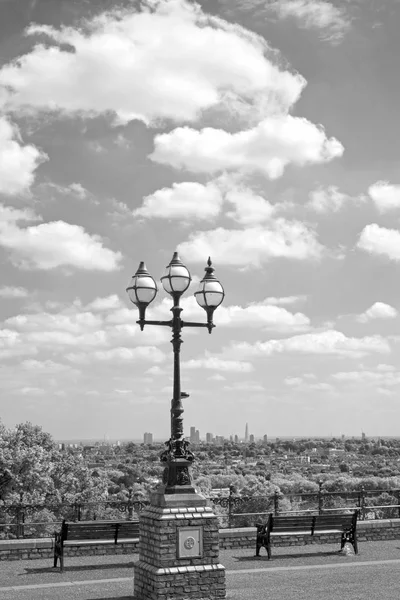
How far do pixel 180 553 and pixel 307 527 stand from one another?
5816 millimetres

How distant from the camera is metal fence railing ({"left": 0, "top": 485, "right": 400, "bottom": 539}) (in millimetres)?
16453

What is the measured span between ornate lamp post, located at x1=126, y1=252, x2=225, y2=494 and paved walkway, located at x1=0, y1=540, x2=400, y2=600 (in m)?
1.97

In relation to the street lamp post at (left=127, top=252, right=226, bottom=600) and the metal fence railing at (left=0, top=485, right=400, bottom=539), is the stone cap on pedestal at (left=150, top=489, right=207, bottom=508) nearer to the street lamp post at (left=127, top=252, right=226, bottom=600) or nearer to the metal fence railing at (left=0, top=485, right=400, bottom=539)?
the street lamp post at (left=127, top=252, right=226, bottom=600)

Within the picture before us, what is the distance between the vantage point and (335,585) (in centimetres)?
1141

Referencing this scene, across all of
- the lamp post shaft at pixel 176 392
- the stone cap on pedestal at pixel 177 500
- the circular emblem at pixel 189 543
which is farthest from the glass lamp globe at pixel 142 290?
the circular emblem at pixel 189 543

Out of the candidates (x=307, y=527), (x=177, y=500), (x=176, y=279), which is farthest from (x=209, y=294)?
(x=307, y=527)

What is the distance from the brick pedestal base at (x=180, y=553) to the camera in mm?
9875

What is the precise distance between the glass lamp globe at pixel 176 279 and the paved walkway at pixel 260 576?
15.4ft

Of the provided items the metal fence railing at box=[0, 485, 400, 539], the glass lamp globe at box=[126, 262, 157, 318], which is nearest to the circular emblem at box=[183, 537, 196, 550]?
the metal fence railing at box=[0, 485, 400, 539]

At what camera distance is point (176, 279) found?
11.1m

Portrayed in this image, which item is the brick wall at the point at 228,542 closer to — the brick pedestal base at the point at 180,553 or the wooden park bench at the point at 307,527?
the wooden park bench at the point at 307,527

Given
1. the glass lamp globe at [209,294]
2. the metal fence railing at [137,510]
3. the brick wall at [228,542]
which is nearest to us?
the glass lamp globe at [209,294]

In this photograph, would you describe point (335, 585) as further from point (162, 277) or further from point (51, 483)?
point (51, 483)

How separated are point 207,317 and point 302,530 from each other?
6.11 metres
